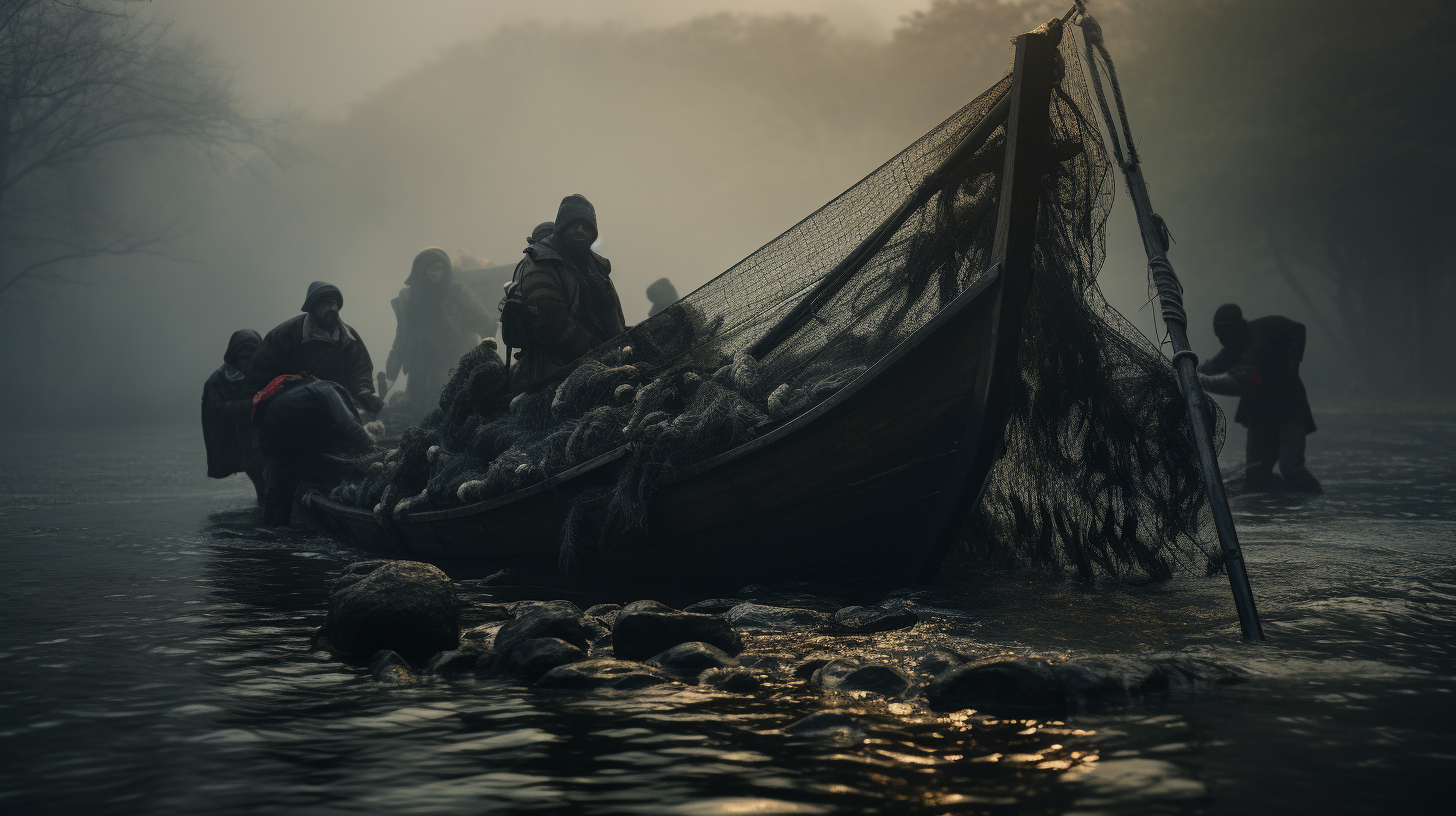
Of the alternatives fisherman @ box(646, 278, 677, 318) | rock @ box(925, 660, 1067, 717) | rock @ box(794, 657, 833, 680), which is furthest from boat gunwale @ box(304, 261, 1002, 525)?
fisherman @ box(646, 278, 677, 318)

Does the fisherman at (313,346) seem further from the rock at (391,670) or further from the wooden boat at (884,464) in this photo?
the rock at (391,670)

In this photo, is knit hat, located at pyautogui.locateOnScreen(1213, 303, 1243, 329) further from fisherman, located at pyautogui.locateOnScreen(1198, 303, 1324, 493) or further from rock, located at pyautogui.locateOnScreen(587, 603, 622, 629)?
rock, located at pyautogui.locateOnScreen(587, 603, 622, 629)

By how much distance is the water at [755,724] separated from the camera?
2467mm

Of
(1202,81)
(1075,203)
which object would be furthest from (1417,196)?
(1075,203)

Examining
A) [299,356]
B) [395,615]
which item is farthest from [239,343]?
[395,615]

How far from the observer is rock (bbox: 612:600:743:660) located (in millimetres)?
4043

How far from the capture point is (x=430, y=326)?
72.5 ft

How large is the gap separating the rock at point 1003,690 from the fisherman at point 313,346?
7597mm

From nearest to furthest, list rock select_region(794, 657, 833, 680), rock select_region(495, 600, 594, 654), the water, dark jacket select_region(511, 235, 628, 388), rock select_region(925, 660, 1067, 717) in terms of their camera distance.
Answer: the water, rock select_region(925, 660, 1067, 717), rock select_region(794, 657, 833, 680), rock select_region(495, 600, 594, 654), dark jacket select_region(511, 235, 628, 388)

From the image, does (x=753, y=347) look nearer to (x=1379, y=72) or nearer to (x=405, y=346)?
(x=405, y=346)

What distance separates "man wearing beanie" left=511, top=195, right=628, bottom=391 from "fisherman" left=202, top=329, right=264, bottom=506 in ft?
16.4

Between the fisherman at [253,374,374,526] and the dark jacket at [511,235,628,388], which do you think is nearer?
the dark jacket at [511,235,628,388]

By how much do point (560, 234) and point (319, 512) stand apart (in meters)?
3.45

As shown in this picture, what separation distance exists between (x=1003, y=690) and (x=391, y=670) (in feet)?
7.81
